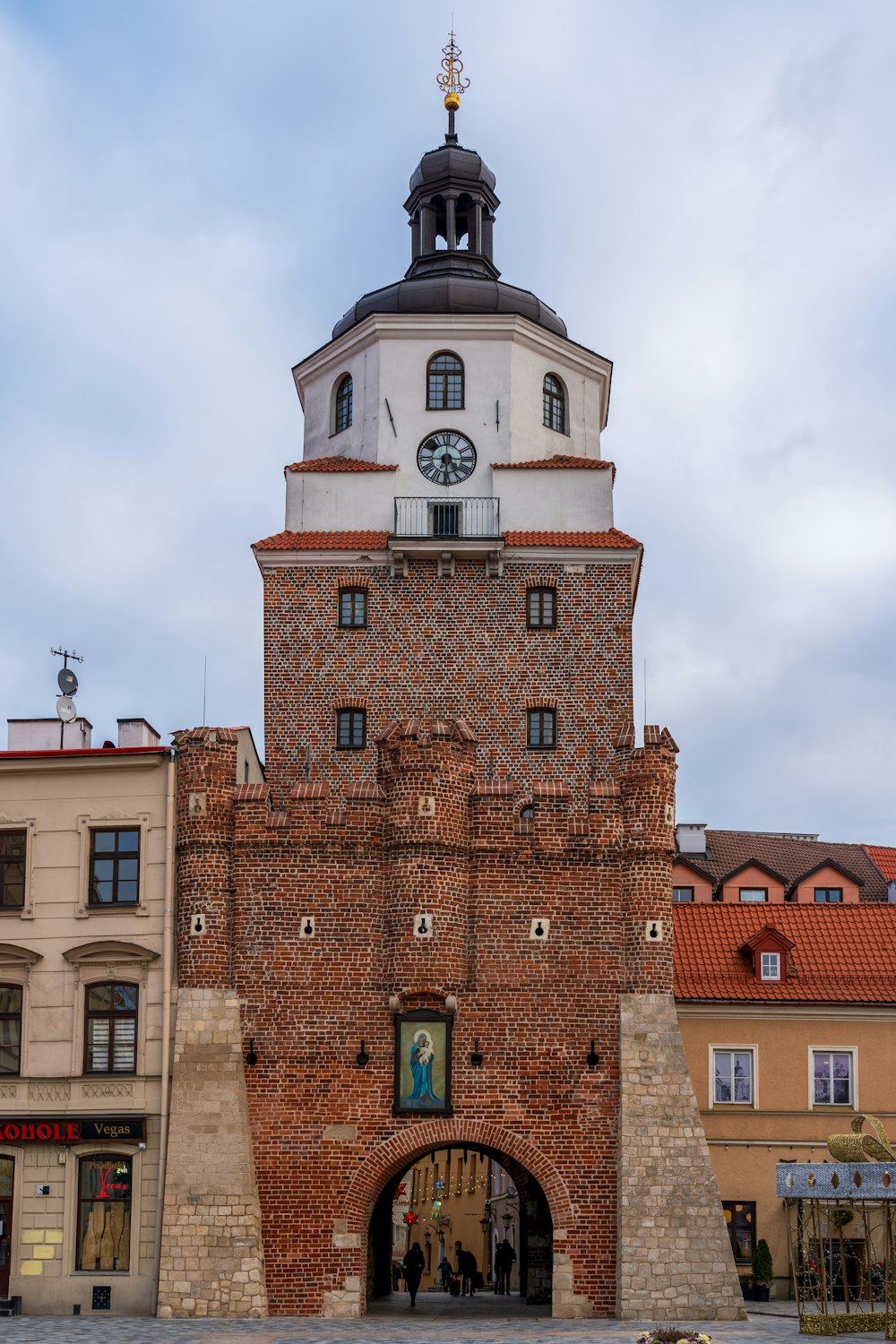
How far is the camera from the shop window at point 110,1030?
33688mm

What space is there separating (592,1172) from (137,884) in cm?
1020

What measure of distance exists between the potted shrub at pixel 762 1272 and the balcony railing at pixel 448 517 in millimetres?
16578

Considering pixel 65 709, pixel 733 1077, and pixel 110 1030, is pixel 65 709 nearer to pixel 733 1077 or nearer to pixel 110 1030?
pixel 110 1030

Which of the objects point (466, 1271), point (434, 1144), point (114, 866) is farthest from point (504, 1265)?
point (114, 866)

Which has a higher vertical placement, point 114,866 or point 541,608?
point 541,608

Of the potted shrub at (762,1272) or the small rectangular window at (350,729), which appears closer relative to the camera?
the potted shrub at (762,1272)

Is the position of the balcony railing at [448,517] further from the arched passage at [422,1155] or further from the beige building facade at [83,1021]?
the arched passage at [422,1155]

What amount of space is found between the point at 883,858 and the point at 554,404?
28031 millimetres

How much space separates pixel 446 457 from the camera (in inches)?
1639

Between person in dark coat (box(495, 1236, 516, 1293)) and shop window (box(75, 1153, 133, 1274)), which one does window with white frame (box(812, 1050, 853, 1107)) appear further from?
shop window (box(75, 1153, 133, 1274))

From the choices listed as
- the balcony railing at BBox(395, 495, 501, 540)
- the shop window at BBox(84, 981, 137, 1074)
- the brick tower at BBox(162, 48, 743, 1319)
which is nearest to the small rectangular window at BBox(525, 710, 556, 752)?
the brick tower at BBox(162, 48, 743, 1319)

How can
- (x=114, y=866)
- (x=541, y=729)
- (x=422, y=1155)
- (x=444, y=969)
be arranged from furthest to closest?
1. (x=541, y=729)
2. (x=114, y=866)
3. (x=444, y=969)
4. (x=422, y=1155)

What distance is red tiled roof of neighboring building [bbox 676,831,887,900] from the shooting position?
197ft

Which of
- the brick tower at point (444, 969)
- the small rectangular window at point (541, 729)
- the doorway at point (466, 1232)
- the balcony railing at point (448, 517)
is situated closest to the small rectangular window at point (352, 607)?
the brick tower at point (444, 969)
